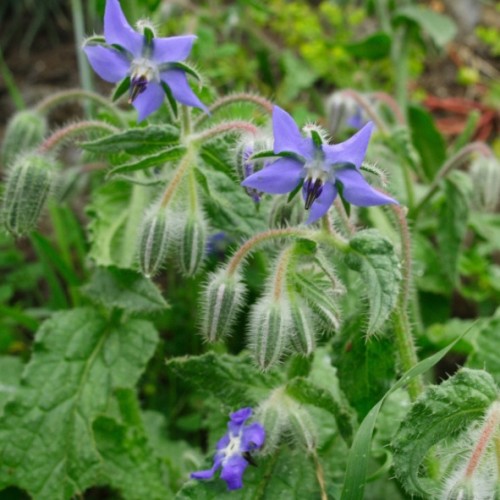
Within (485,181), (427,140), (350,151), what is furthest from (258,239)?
(427,140)

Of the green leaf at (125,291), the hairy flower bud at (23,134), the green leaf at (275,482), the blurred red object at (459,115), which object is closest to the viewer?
the green leaf at (275,482)

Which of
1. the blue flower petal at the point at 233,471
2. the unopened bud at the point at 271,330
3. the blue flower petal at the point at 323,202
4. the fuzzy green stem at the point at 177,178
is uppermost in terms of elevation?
the blue flower petal at the point at 323,202

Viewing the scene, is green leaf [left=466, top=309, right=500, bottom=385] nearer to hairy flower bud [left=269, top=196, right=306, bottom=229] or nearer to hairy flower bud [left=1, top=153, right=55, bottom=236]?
hairy flower bud [left=269, top=196, right=306, bottom=229]

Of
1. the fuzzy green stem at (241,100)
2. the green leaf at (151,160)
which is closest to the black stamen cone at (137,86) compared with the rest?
the green leaf at (151,160)

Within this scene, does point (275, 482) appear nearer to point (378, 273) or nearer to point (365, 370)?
point (365, 370)

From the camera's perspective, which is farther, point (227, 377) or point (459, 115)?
point (459, 115)

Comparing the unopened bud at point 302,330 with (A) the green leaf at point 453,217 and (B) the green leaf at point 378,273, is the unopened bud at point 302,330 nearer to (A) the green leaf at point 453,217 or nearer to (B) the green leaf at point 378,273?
(B) the green leaf at point 378,273

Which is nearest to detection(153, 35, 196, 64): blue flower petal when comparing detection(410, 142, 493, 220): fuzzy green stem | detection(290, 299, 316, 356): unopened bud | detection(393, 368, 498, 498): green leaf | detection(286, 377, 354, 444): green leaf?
detection(290, 299, 316, 356): unopened bud
